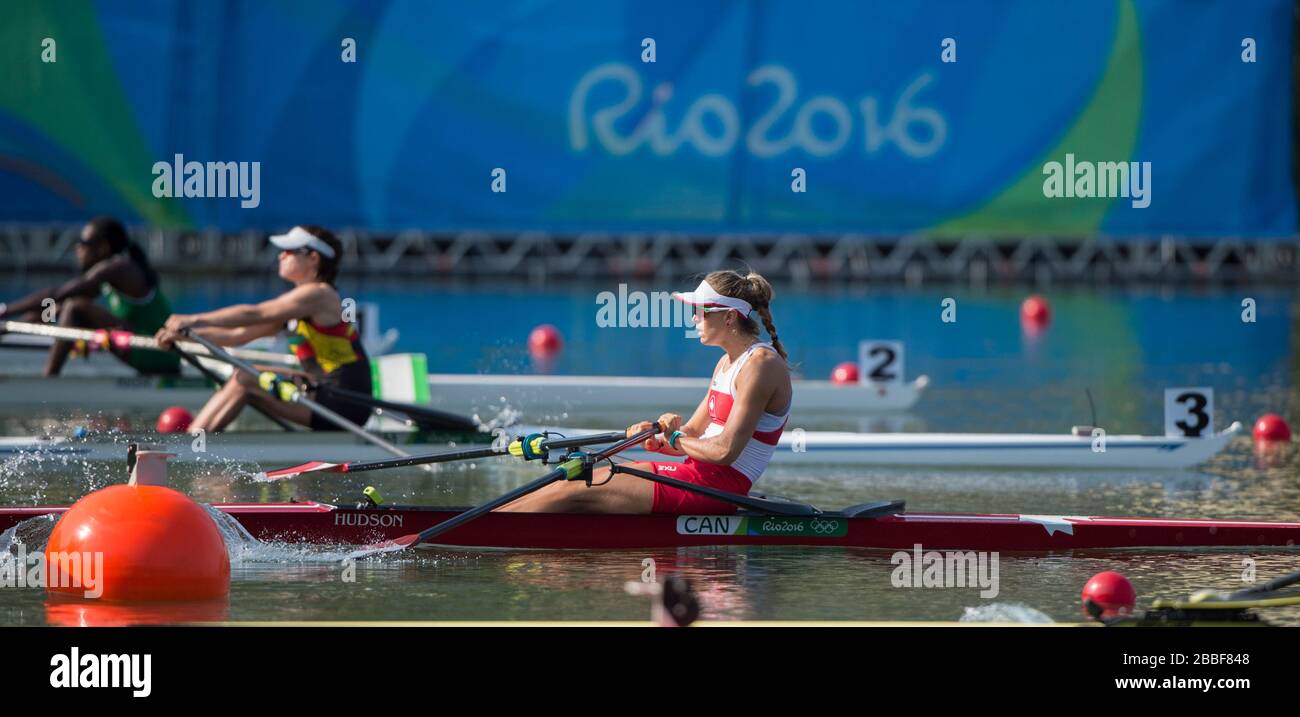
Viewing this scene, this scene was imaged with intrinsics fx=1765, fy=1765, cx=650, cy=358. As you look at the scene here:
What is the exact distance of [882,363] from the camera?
11.3m

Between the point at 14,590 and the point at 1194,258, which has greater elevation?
the point at 1194,258

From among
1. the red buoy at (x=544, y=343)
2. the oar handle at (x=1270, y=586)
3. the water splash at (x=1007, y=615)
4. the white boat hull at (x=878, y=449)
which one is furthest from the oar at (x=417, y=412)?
the red buoy at (x=544, y=343)

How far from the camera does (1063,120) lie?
23.6 metres

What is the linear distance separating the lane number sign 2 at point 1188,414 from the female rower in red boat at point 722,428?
3173 mm

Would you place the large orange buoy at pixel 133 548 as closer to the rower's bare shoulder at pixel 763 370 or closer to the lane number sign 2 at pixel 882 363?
the rower's bare shoulder at pixel 763 370

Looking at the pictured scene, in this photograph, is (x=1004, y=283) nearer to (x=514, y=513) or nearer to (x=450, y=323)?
(x=450, y=323)

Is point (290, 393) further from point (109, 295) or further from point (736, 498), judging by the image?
point (109, 295)

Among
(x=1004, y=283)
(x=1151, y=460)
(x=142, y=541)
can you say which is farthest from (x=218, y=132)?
(x=142, y=541)

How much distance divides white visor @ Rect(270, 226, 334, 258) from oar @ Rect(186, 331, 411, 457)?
577mm

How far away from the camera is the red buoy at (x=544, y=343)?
14.2 m

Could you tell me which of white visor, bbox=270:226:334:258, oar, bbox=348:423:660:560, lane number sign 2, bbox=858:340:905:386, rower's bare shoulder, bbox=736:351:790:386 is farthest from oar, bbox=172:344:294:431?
lane number sign 2, bbox=858:340:905:386
